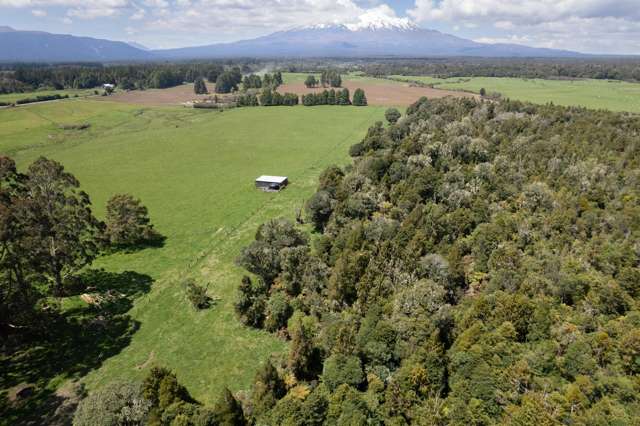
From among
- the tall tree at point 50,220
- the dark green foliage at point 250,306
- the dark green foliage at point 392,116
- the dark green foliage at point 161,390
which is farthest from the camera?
the dark green foliage at point 392,116

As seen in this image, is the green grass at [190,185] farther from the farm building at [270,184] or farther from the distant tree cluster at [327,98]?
the distant tree cluster at [327,98]

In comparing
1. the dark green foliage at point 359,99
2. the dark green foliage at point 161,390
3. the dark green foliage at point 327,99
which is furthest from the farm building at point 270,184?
the dark green foliage at point 359,99

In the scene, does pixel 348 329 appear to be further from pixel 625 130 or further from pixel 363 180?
pixel 625 130

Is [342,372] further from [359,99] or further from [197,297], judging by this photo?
[359,99]

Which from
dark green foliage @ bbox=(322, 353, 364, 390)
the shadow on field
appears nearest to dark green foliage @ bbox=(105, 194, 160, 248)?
the shadow on field

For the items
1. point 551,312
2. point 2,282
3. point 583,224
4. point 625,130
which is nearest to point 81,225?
point 2,282
